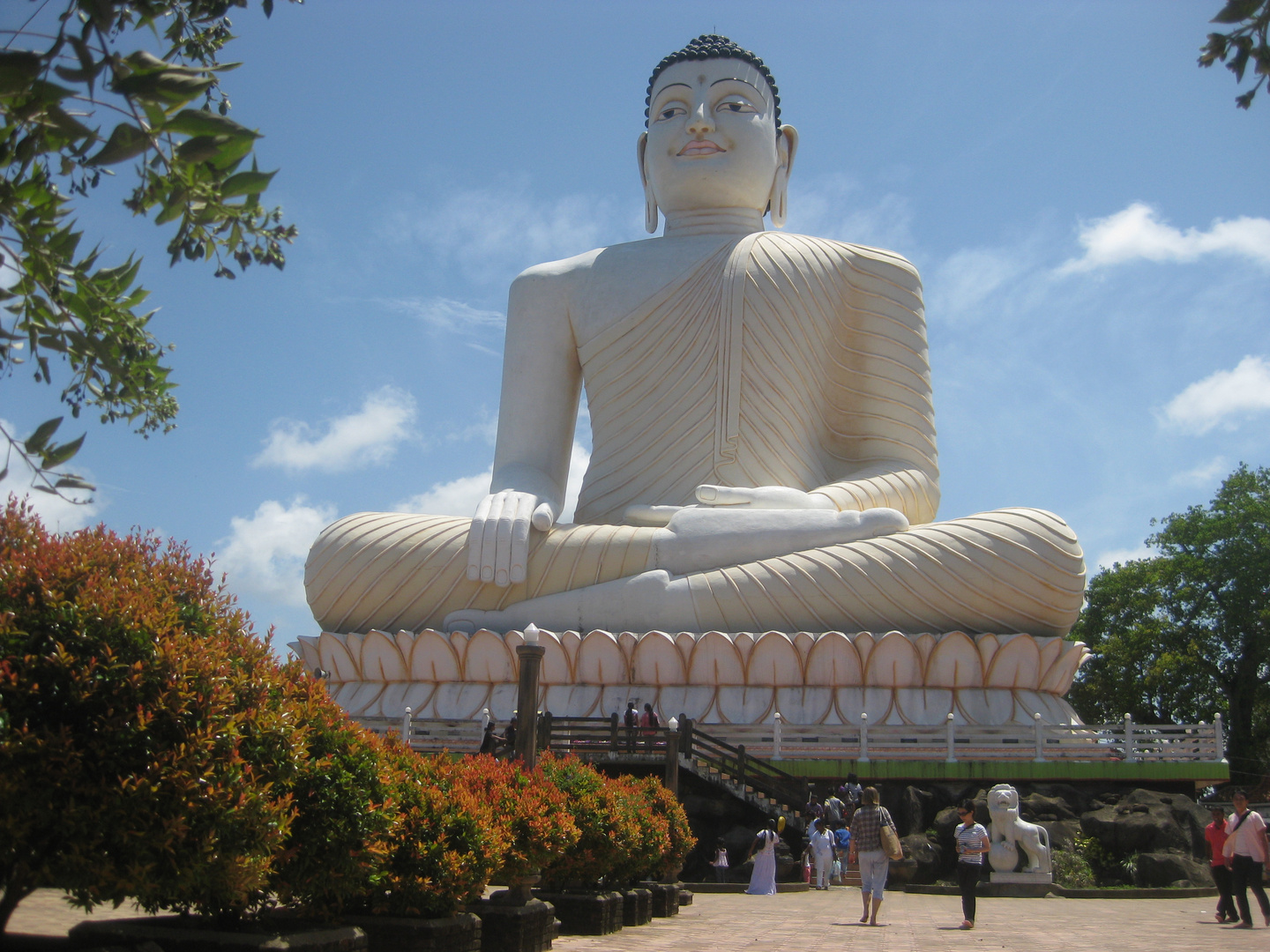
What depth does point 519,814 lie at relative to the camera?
5602 mm

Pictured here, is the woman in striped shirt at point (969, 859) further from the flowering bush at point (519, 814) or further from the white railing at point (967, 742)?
the white railing at point (967, 742)

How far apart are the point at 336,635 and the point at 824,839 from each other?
6.59 m

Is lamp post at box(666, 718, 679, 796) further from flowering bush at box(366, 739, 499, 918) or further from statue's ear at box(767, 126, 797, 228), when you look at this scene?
statue's ear at box(767, 126, 797, 228)

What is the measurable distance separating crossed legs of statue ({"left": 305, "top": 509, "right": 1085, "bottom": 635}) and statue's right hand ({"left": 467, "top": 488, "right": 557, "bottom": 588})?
0.28 meters

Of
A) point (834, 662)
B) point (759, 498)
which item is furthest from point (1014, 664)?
point (759, 498)

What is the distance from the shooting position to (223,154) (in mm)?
3023

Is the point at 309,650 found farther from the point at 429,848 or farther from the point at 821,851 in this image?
the point at 429,848

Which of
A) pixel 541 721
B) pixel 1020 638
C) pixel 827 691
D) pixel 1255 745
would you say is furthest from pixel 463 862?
pixel 1255 745

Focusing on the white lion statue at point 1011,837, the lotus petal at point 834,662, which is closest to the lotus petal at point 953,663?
the lotus petal at point 834,662

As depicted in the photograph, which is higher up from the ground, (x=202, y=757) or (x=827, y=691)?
(x=827, y=691)

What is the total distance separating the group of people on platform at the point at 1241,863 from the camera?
26.0 feet

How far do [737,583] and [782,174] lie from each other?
686 centimetres

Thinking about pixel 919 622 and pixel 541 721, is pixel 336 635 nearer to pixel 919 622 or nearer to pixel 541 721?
pixel 541 721

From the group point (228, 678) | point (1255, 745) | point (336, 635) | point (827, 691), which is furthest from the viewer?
point (1255, 745)
